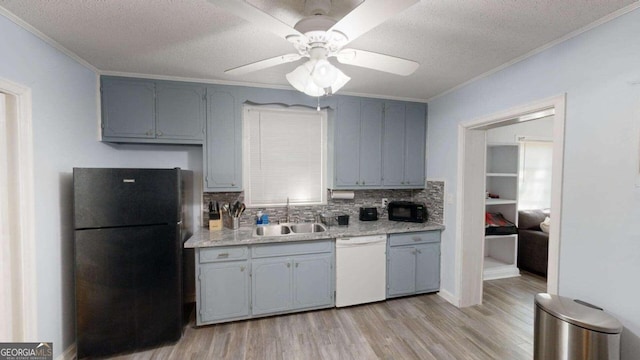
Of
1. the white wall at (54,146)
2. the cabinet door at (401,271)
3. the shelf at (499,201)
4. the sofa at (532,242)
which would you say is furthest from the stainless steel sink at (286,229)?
the sofa at (532,242)

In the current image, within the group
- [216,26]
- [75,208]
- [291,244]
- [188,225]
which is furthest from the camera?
[188,225]

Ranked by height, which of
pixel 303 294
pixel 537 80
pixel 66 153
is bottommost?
pixel 303 294

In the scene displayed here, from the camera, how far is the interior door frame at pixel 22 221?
1.54 meters

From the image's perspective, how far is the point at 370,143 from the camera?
→ 3.05 m

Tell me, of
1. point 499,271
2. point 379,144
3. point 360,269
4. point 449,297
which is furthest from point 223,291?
point 499,271

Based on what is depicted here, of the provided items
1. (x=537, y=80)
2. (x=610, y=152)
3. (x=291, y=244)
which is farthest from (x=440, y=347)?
(x=537, y=80)

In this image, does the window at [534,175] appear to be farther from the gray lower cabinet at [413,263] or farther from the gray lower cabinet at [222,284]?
the gray lower cabinet at [222,284]

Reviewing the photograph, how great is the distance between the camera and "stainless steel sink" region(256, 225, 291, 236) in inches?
110

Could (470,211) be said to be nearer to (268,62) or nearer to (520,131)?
(520,131)

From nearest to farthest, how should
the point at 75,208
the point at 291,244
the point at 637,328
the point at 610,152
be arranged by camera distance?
the point at 637,328
the point at 610,152
the point at 75,208
the point at 291,244

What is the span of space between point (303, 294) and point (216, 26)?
245cm

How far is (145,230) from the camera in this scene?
1988 mm

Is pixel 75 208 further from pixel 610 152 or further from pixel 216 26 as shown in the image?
pixel 610 152

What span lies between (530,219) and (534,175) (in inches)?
31.5
